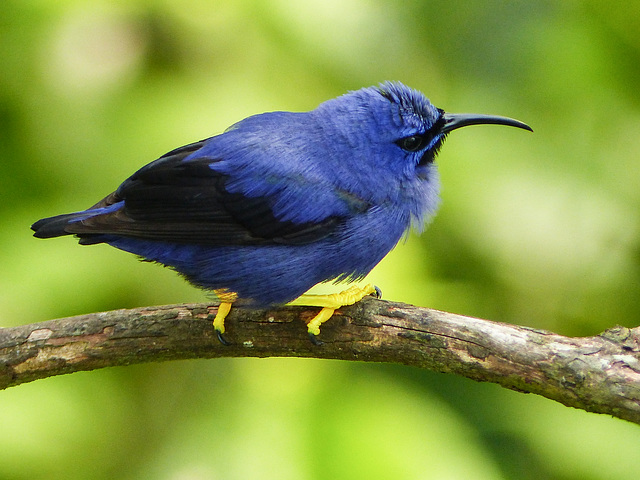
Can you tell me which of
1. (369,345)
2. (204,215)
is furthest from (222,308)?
(369,345)

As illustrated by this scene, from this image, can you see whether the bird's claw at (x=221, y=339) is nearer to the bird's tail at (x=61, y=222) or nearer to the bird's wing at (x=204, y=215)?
the bird's wing at (x=204, y=215)

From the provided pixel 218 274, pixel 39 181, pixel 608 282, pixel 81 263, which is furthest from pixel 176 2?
pixel 608 282

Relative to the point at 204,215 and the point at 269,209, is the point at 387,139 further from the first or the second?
the point at 204,215

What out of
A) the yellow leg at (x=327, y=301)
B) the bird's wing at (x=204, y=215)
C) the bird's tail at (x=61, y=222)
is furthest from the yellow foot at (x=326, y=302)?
the bird's tail at (x=61, y=222)

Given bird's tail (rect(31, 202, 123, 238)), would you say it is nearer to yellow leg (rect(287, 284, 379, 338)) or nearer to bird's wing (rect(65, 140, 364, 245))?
bird's wing (rect(65, 140, 364, 245))

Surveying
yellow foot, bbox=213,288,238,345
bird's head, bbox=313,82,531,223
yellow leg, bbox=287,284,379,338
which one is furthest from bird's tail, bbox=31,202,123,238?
bird's head, bbox=313,82,531,223

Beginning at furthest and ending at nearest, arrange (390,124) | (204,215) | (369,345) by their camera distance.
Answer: (390,124) < (204,215) < (369,345)

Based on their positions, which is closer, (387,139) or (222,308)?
(222,308)
